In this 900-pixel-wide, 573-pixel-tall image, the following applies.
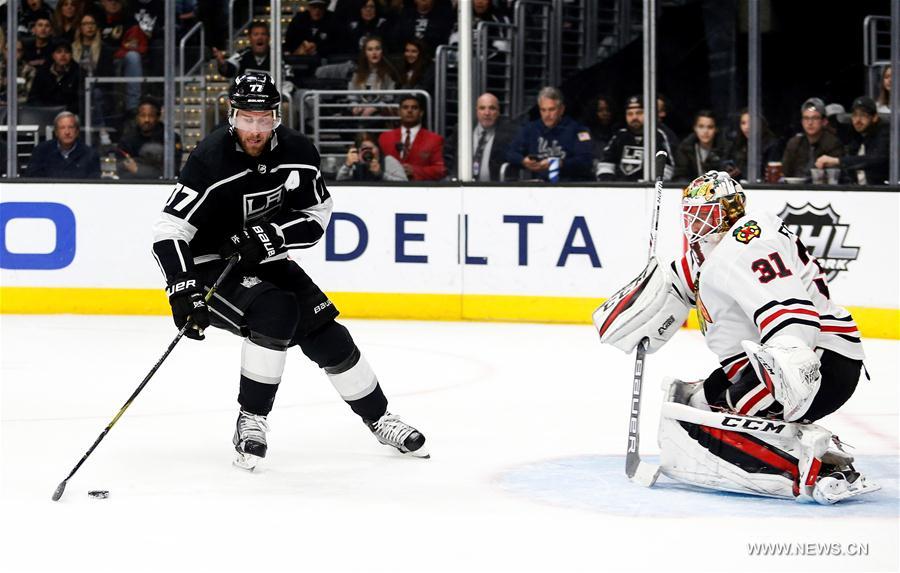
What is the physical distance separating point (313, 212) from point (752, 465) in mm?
1366

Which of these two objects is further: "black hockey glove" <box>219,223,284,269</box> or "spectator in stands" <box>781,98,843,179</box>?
"spectator in stands" <box>781,98,843,179</box>

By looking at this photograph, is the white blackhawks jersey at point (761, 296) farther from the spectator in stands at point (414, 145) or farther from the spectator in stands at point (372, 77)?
the spectator in stands at point (372, 77)

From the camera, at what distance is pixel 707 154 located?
745cm

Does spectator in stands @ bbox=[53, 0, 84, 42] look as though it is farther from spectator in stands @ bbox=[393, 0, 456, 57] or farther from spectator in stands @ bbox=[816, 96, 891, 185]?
spectator in stands @ bbox=[816, 96, 891, 185]

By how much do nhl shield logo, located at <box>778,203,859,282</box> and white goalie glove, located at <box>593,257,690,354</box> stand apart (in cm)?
329

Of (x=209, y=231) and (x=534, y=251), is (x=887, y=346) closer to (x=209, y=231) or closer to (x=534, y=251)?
(x=534, y=251)

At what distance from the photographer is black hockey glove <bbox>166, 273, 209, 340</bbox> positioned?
3783mm

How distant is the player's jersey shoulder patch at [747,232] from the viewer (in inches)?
137

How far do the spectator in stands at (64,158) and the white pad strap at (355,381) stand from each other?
168 inches

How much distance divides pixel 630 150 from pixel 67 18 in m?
3.23

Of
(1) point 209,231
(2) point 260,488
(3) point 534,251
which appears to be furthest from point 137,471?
(3) point 534,251

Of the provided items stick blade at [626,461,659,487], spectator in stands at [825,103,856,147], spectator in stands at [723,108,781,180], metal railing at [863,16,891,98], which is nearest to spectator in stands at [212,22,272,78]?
spectator in stands at [723,108,781,180]

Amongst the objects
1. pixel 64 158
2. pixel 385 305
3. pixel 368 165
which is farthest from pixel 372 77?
pixel 64 158

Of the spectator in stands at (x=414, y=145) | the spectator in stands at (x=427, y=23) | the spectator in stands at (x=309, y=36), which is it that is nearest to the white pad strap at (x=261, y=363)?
the spectator in stands at (x=414, y=145)
